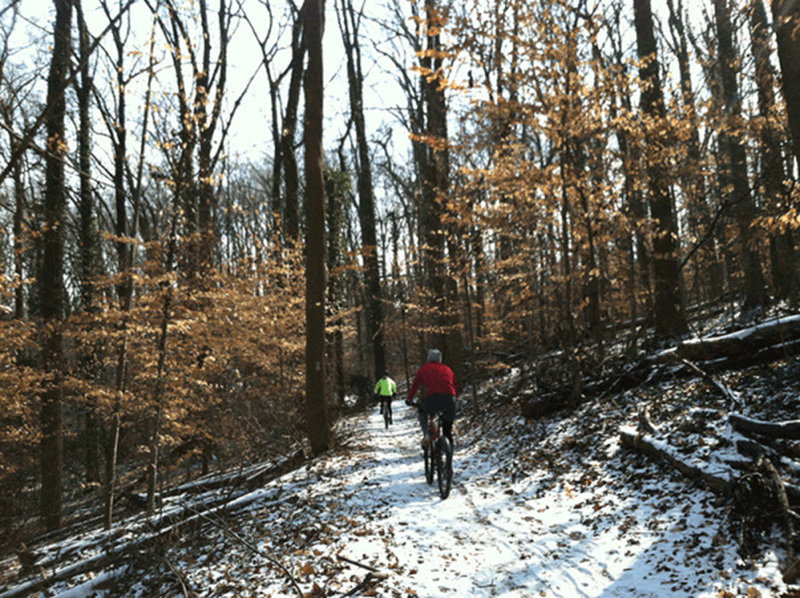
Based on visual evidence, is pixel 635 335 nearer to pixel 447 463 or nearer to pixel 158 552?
Answer: pixel 447 463

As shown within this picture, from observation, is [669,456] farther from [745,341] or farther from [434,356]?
[434,356]

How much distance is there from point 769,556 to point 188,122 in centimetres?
1021

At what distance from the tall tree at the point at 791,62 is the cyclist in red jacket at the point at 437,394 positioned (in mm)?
4964

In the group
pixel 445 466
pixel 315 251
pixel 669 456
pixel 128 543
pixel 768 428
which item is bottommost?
pixel 128 543

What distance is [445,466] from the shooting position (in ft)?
23.3

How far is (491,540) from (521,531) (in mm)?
421

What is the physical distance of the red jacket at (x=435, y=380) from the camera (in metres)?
7.70

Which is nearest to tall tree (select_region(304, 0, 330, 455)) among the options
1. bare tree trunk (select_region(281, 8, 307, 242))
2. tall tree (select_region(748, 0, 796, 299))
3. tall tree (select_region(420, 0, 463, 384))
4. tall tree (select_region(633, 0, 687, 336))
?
tall tree (select_region(420, 0, 463, 384))

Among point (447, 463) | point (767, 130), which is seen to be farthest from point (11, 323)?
point (767, 130)

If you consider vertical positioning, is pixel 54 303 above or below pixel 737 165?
below

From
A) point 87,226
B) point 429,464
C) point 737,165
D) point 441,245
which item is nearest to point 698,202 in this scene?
point 737,165

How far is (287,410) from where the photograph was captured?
14.6 meters

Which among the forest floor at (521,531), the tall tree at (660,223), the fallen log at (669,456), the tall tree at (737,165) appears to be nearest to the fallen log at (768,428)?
the forest floor at (521,531)

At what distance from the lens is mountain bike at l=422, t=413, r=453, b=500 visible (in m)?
7.04
